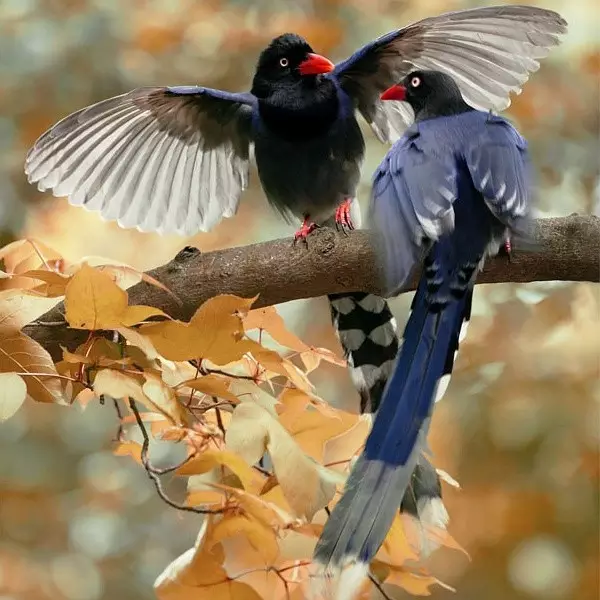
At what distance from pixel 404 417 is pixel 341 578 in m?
0.19

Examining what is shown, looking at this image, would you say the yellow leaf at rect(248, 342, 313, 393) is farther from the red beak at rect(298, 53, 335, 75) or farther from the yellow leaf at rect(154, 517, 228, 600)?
the red beak at rect(298, 53, 335, 75)

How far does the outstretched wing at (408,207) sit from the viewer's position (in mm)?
997

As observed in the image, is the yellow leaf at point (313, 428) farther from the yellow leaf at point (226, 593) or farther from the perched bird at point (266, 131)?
the perched bird at point (266, 131)

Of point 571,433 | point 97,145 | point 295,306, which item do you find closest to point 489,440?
point 571,433

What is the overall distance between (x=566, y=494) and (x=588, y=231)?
5.24 feet

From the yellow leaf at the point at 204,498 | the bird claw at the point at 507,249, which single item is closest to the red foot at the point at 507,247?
the bird claw at the point at 507,249

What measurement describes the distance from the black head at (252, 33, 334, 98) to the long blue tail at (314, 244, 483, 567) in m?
0.74

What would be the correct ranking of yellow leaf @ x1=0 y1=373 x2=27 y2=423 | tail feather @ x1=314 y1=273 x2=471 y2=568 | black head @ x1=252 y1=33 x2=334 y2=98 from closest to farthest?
yellow leaf @ x1=0 y1=373 x2=27 y2=423, tail feather @ x1=314 y1=273 x2=471 y2=568, black head @ x1=252 y1=33 x2=334 y2=98

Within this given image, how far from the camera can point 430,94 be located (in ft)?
4.29

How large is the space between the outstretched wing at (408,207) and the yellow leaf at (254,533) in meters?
0.31

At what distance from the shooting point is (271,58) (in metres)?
1.72

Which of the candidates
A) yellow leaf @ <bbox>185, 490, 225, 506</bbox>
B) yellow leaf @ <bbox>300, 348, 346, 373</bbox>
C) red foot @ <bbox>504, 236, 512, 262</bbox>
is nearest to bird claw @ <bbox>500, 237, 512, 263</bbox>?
red foot @ <bbox>504, 236, 512, 262</bbox>

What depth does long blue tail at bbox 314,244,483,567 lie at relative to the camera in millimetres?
841

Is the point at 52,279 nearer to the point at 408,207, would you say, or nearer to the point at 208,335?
the point at 208,335
